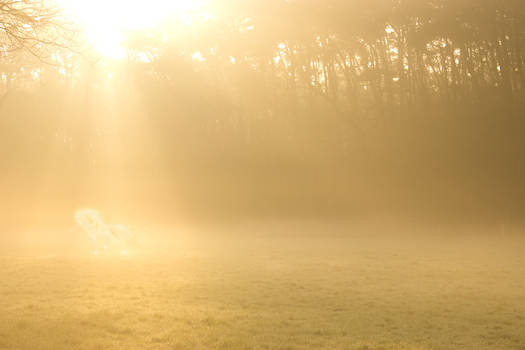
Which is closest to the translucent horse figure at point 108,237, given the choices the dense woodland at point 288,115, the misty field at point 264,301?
the misty field at point 264,301

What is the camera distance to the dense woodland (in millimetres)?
20594

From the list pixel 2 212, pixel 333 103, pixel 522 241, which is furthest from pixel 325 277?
pixel 2 212

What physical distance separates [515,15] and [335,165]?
8917 millimetres

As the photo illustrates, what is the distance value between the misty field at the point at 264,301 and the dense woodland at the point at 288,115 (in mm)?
8716

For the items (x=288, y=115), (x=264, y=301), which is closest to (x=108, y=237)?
(x=264, y=301)

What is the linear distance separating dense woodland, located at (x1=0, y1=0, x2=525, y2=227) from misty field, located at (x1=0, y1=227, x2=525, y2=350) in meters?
8.72

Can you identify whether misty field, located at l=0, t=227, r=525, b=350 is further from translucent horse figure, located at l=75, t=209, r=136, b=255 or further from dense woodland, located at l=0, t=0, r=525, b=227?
dense woodland, located at l=0, t=0, r=525, b=227

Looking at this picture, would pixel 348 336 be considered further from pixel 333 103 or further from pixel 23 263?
pixel 333 103

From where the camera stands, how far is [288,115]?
25.5 metres

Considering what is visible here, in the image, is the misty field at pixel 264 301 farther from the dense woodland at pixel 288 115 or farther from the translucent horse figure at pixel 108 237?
the dense woodland at pixel 288 115

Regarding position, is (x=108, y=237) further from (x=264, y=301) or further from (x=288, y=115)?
(x=288, y=115)

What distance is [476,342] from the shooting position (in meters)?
5.60

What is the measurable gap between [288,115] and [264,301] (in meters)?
18.4

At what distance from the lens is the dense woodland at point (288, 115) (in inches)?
811
